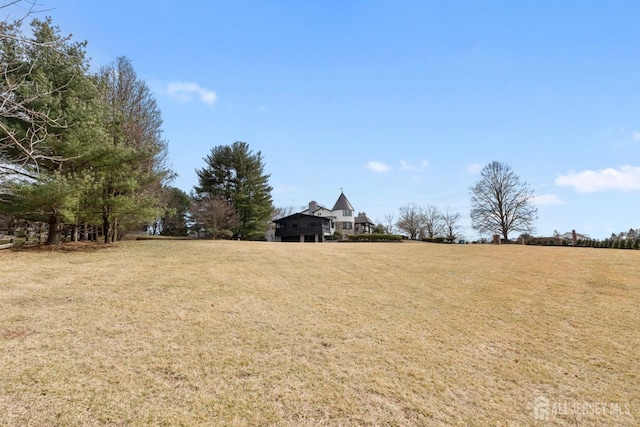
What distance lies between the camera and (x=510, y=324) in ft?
17.5

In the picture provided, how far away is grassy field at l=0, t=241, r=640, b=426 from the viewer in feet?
9.34

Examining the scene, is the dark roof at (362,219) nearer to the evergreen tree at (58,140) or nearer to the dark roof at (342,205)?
the dark roof at (342,205)

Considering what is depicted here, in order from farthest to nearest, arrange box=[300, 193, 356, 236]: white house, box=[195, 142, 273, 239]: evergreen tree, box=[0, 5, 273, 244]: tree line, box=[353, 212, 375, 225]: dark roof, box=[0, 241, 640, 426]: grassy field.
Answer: box=[353, 212, 375, 225]: dark roof, box=[300, 193, 356, 236]: white house, box=[195, 142, 273, 239]: evergreen tree, box=[0, 5, 273, 244]: tree line, box=[0, 241, 640, 426]: grassy field

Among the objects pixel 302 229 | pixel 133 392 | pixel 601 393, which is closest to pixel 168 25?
pixel 133 392

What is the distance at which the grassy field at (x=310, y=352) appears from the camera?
9.34 ft

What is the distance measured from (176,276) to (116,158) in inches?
297

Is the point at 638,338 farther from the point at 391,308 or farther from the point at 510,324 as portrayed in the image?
the point at 391,308

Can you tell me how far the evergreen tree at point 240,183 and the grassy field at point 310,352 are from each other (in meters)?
24.3

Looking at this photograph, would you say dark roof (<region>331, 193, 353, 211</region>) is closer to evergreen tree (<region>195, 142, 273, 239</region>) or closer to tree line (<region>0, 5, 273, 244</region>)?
evergreen tree (<region>195, 142, 273, 239</region>)

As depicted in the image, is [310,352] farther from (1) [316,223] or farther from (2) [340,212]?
(2) [340,212]

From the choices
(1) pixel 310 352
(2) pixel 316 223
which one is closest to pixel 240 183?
(2) pixel 316 223

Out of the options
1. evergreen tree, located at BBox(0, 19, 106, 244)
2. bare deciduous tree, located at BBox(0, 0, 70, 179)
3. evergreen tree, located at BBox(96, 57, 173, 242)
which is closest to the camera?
bare deciduous tree, located at BBox(0, 0, 70, 179)

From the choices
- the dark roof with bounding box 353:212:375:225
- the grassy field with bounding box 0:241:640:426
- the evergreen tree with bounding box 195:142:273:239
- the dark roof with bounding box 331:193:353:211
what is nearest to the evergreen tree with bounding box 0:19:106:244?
the grassy field with bounding box 0:241:640:426

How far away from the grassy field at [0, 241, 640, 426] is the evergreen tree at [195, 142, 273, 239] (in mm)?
24334
